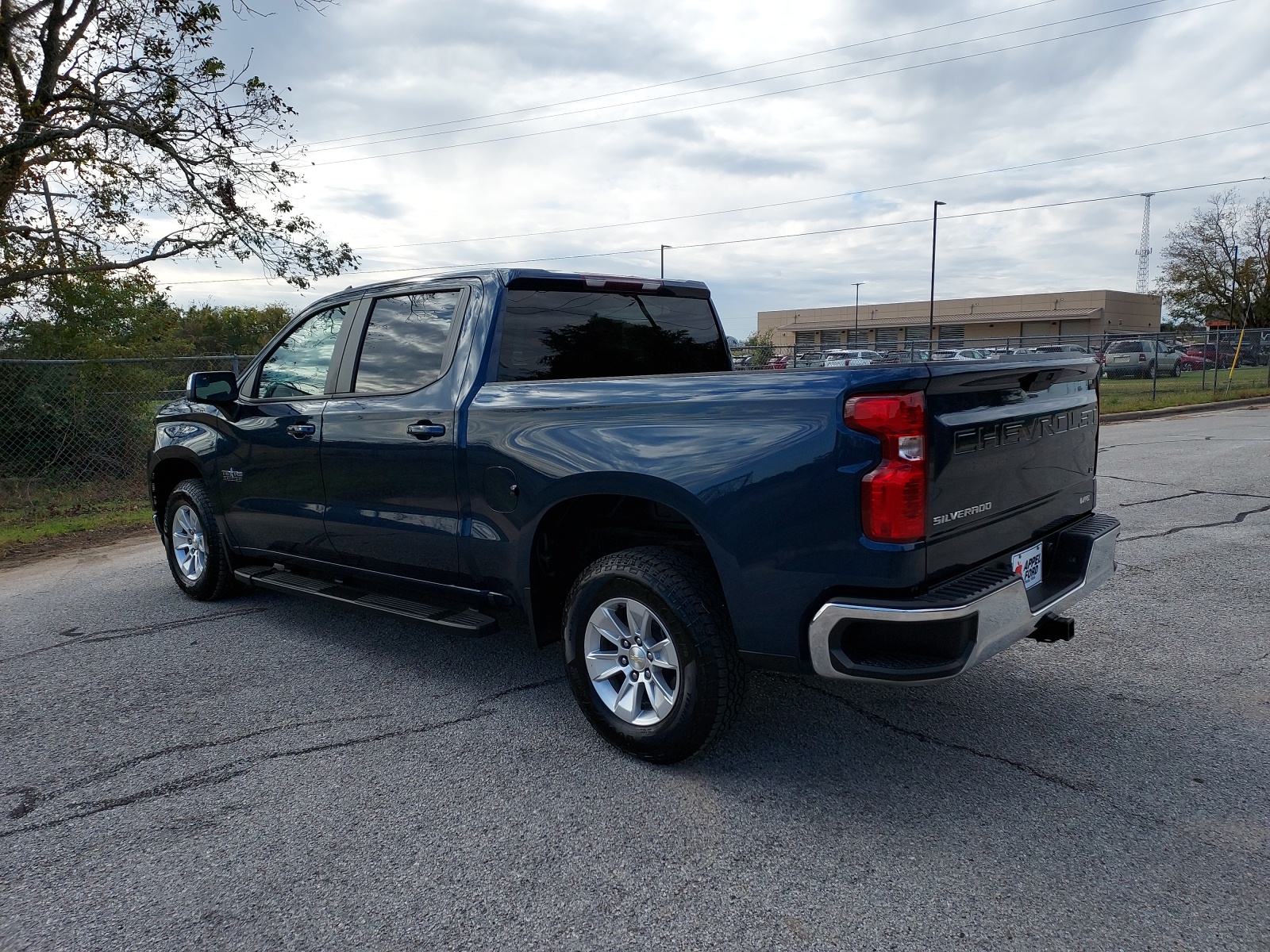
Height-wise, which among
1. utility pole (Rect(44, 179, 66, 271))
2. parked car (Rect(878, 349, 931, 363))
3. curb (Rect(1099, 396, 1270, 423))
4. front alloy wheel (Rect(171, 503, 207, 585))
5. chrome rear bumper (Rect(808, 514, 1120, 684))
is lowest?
curb (Rect(1099, 396, 1270, 423))

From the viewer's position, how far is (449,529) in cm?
409

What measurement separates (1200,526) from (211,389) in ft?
24.1

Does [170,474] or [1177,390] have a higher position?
[170,474]

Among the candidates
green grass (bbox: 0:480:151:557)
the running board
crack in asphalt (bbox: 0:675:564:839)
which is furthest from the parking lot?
green grass (bbox: 0:480:151:557)

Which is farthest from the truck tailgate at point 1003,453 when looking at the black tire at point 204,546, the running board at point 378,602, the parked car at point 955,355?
the black tire at point 204,546

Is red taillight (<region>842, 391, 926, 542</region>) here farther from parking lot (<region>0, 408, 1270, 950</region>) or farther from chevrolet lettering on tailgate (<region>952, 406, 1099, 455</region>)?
parking lot (<region>0, 408, 1270, 950</region>)

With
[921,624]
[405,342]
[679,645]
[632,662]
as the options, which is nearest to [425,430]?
[405,342]

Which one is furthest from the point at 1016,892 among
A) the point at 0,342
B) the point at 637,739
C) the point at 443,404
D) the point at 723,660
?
the point at 0,342

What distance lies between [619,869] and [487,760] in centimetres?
92

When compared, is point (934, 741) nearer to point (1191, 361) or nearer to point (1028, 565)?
point (1028, 565)

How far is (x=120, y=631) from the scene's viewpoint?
211 inches

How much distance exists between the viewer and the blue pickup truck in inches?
113

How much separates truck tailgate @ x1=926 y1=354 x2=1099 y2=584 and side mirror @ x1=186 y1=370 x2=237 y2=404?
412 cm

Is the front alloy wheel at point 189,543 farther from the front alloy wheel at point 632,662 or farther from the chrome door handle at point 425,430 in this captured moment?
the front alloy wheel at point 632,662
